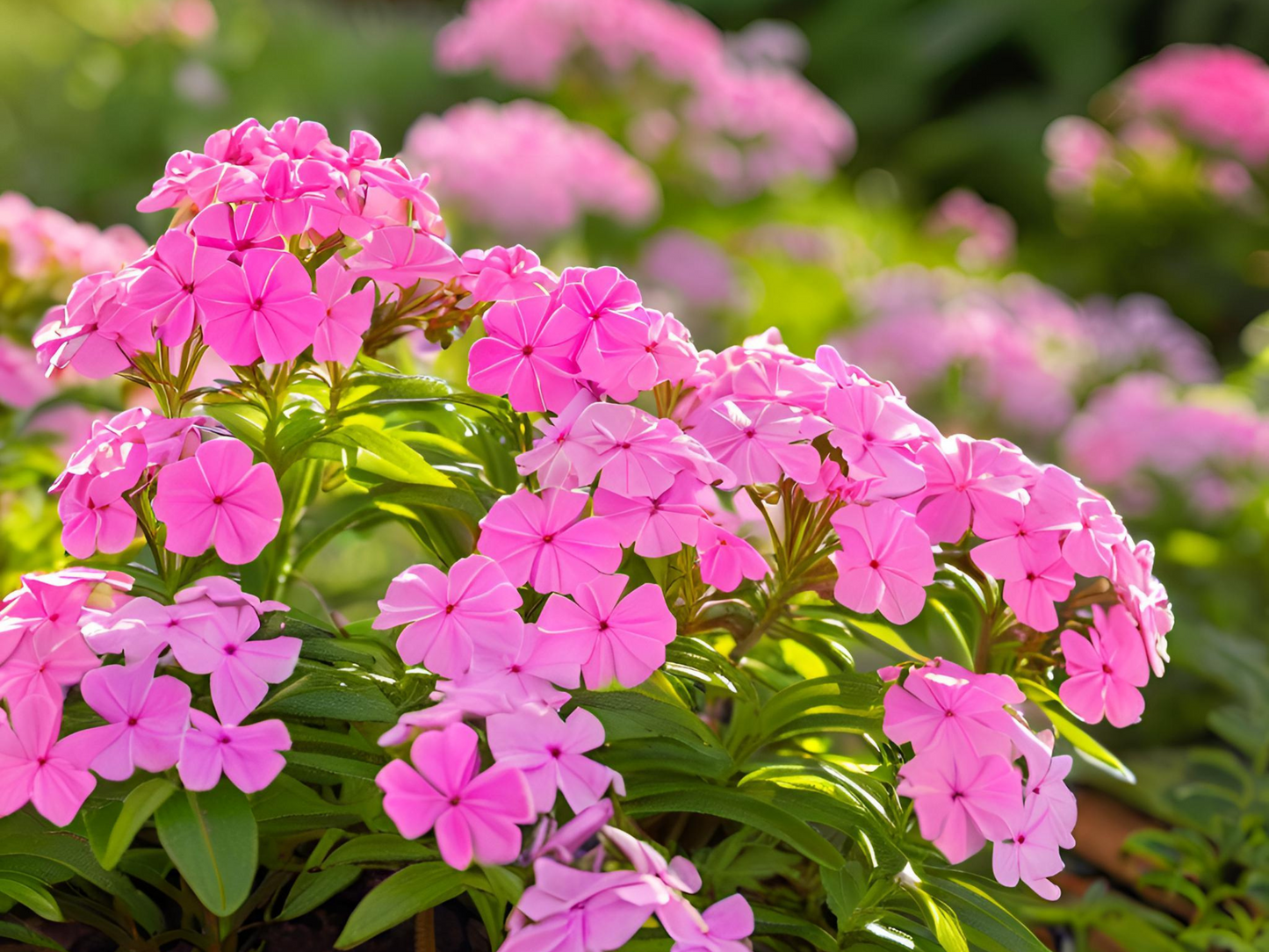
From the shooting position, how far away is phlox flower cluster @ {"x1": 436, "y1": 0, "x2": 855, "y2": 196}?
351 cm

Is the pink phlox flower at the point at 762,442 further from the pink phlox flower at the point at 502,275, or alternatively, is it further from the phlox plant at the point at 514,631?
the pink phlox flower at the point at 502,275

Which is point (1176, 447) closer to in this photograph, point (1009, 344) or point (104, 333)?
point (1009, 344)

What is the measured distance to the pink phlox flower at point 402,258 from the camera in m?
0.62

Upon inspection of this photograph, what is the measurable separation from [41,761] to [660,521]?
1.04 feet

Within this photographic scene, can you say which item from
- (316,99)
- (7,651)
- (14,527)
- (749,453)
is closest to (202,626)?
(7,651)

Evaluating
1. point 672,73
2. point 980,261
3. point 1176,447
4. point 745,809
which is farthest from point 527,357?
point 980,261

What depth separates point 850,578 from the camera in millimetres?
572

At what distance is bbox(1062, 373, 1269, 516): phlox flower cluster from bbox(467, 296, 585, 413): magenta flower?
1733mm

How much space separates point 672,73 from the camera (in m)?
3.67

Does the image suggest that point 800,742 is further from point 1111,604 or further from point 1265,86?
point 1265,86

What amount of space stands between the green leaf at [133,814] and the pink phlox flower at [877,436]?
0.38 metres

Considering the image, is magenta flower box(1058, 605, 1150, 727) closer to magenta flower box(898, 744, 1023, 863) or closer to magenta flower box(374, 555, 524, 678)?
magenta flower box(898, 744, 1023, 863)

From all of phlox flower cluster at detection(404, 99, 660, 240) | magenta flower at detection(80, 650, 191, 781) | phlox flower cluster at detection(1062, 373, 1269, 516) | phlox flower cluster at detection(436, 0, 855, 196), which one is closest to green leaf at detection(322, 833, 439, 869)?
magenta flower at detection(80, 650, 191, 781)

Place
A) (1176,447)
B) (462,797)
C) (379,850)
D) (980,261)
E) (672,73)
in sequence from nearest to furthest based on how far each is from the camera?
(462,797)
(379,850)
(1176,447)
(672,73)
(980,261)
